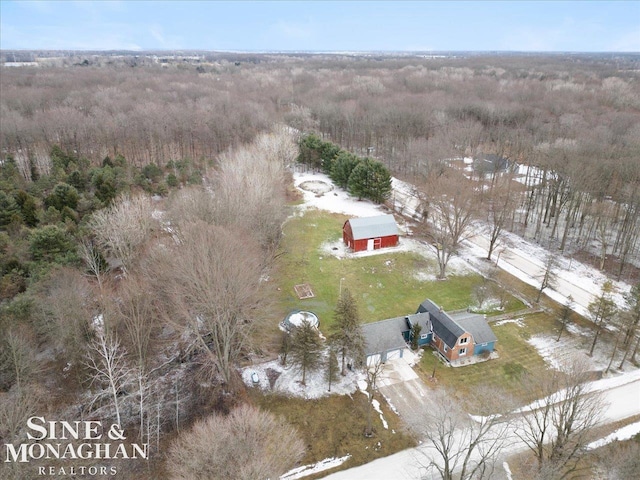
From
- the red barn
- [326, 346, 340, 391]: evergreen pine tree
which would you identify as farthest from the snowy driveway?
the red barn

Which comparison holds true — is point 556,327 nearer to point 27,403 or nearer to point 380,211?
point 380,211

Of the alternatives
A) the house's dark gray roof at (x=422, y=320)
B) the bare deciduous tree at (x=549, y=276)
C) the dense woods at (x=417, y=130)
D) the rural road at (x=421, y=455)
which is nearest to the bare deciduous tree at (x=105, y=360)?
the rural road at (x=421, y=455)

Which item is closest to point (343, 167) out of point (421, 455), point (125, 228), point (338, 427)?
point (125, 228)

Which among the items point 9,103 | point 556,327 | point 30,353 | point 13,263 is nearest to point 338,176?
point 556,327

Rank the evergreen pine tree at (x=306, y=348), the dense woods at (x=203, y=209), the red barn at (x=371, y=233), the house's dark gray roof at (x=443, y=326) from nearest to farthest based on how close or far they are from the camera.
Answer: the dense woods at (x=203, y=209)
the evergreen pine tree at (x=306, y=348)
the house's dark gray roof at (x=443, y=326)
the red barn at (x=371, y=233)

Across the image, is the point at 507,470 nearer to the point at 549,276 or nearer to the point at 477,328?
the point at 477,328

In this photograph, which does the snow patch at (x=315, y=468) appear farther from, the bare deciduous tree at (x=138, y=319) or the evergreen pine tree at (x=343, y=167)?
the evergreen pine tree at (x=343, y=167)
